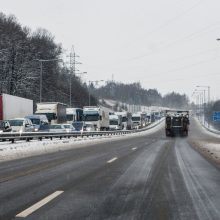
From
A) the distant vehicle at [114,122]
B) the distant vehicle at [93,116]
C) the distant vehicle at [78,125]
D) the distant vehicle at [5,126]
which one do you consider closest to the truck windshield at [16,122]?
the distant vehicle at [5,126]

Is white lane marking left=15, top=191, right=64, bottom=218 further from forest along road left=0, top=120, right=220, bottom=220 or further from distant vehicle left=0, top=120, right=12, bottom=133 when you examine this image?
distant vehicle left=0, top=120, right=12, bottom=133

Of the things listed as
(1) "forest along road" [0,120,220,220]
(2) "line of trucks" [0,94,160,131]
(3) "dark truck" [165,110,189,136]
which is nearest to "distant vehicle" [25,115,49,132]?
(2) "line of trucks" [0,94,160,131]

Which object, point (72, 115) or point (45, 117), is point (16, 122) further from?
point (72, 115)

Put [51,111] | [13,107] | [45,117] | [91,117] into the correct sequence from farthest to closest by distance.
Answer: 1. [91,117]
2. [51,111]
3. [45,117]
4. [13,107]

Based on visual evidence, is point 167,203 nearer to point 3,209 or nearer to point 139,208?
point 139,208

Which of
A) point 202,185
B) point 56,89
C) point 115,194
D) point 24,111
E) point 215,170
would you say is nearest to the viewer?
point 115,194

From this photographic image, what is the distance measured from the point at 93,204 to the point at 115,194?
3.59ft

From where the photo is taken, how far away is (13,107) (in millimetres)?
35812

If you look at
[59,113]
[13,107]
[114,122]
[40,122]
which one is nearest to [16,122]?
[13,107]

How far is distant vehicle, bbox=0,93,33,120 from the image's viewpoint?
107 ft

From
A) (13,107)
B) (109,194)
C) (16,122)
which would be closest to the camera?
(109,194)

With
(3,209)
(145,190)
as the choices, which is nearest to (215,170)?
(145,190)

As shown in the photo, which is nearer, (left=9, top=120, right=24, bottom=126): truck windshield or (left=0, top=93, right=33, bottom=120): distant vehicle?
(left=0, top=93, right=33, bottom=120): distant vehicle

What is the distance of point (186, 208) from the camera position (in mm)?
7344
